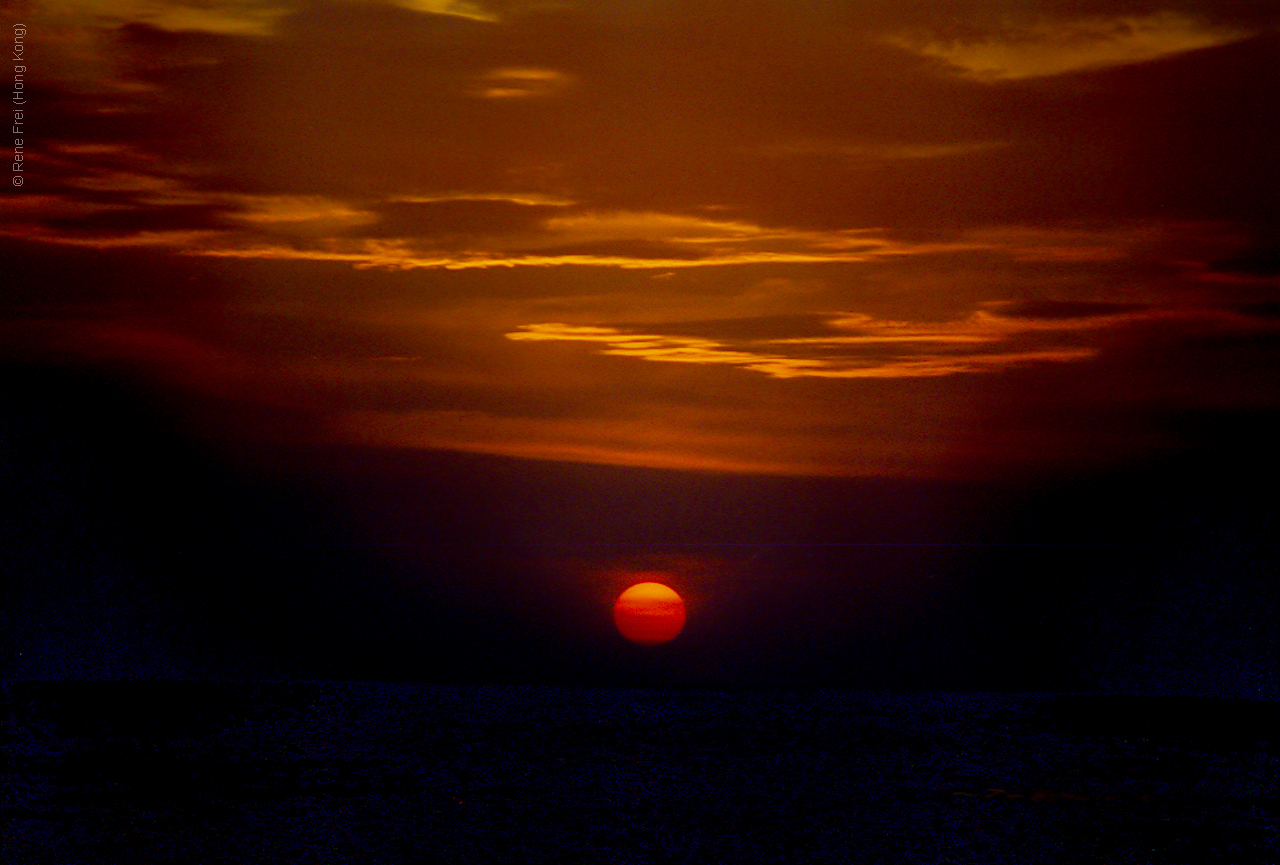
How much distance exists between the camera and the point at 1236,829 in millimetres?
26891

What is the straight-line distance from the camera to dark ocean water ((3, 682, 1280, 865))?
25.3 meters

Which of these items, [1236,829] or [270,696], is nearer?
[1236,829]

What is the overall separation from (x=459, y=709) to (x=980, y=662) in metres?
43.3

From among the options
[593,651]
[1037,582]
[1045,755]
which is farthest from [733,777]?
[1037,582]

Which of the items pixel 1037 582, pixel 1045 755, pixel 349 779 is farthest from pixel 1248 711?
pixel 1037 582

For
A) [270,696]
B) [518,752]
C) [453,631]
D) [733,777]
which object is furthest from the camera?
[453,631]

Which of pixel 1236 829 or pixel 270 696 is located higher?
pixel 270 696

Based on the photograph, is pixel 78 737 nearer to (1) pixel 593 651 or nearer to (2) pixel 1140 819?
(2) pixel 1140 819

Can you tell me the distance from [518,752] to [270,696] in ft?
92.8

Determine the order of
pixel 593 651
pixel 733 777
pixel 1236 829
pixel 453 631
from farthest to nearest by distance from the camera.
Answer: pixel 453 631, pixel 593 651, pixel 733 777, pixel 1236 829

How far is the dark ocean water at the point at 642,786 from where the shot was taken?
25.3m

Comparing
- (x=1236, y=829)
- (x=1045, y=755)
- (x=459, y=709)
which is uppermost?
(x=459, y=709)

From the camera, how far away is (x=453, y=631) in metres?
101

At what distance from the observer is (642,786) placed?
3222 centimetres
